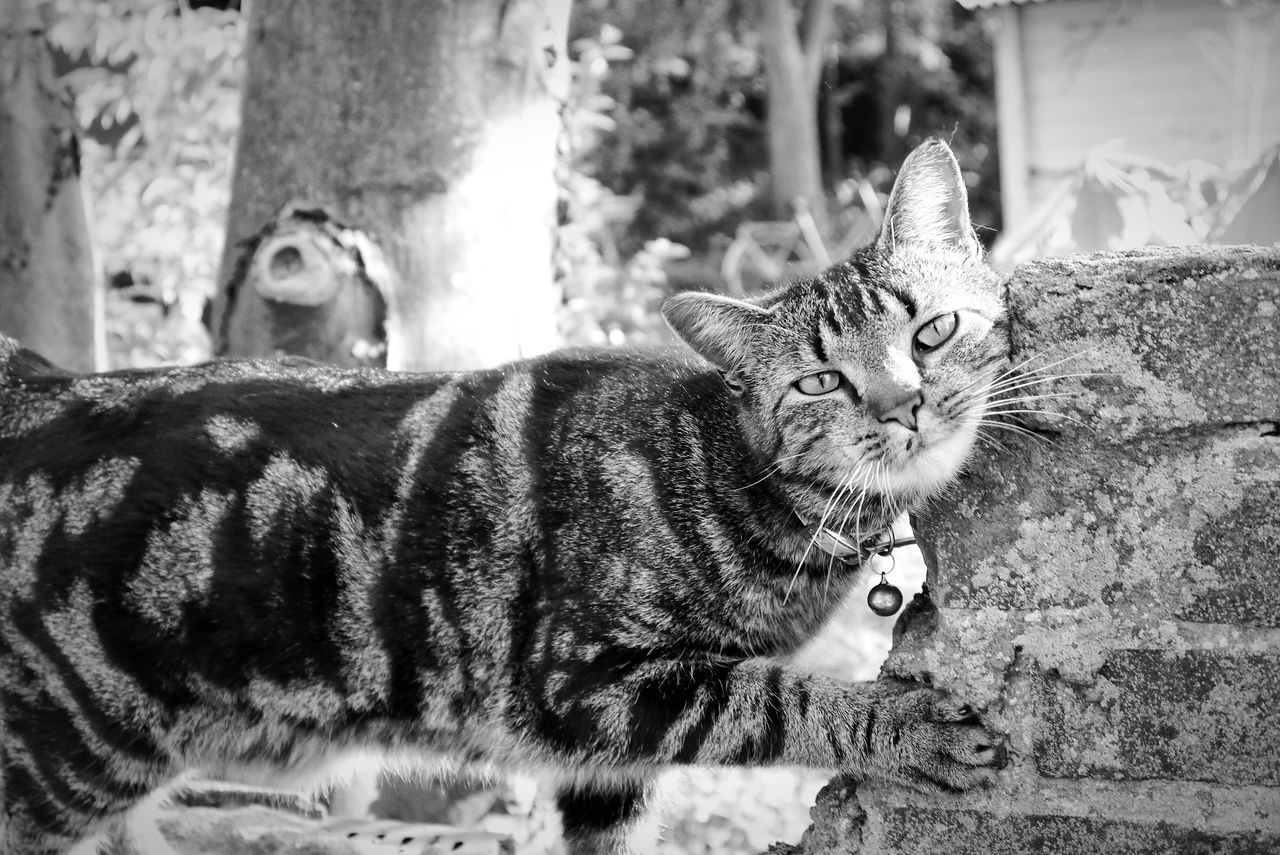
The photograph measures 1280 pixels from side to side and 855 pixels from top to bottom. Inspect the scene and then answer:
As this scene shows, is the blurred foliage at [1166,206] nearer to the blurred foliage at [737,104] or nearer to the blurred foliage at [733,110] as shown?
the blurred foliage at [733,110]

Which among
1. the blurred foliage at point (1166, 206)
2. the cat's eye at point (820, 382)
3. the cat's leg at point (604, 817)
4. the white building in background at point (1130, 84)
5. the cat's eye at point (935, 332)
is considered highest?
the white building in background at point (1130, 84)

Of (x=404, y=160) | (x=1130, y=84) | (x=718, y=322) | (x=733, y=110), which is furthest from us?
(x=733, y=110)

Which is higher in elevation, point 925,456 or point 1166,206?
point 1166,206

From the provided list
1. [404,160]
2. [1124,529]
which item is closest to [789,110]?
[404,160]

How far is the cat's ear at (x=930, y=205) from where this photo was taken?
2.45 m

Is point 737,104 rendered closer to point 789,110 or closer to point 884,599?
point 789,110

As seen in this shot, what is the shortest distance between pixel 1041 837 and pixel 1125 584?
48 centimetres

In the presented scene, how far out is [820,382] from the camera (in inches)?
97.7

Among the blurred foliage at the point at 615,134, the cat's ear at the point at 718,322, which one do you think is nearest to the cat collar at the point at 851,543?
the cat's ear at the point at 718,322

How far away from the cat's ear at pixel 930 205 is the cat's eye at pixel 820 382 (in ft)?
1.02

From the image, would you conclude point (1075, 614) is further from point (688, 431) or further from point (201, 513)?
point (201, 513)

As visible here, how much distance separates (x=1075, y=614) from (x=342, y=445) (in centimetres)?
156

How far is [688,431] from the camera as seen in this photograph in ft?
8.79

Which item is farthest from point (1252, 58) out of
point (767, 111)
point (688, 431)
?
point (688, 431)
